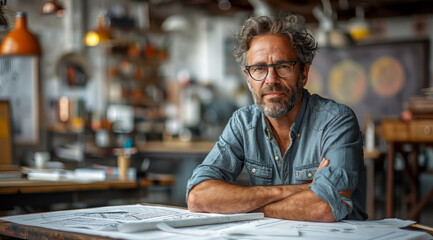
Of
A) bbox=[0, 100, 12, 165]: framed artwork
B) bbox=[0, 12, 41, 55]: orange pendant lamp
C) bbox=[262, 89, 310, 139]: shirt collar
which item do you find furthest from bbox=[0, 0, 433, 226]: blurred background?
bbox=[262, 89, 310, 139]: shirt collar

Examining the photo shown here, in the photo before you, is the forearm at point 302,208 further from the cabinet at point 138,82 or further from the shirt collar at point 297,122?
the cabinet at point 138,82

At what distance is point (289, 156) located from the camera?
A: 2262mm

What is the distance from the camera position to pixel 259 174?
2305 mm

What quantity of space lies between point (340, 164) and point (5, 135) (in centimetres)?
287

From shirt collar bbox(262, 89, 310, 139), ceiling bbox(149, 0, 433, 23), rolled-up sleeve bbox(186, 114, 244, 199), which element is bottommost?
rolled-up sleeve bbox(186, 114, 244, 199)

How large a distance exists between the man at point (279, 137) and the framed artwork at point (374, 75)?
27.1ft

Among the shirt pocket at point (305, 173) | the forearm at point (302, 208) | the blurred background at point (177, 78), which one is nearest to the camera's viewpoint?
the forearm at point (302, 208)

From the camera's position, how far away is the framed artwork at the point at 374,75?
33.5 feet

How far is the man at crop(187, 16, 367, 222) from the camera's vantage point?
6.54 feet

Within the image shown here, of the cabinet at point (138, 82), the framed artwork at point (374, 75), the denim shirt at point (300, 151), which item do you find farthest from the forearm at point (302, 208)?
the framed artwork at point (374, 75)

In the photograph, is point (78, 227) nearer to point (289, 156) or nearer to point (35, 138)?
point (289, 156)

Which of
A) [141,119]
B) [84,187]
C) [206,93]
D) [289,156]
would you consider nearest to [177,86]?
[206,93]

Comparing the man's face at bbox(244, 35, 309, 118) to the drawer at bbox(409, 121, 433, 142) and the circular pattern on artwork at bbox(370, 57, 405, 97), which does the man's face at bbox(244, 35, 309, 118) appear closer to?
the drawer at bbox(409, 121, 433, 142)

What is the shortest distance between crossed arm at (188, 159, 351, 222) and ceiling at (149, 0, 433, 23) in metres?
7.79
